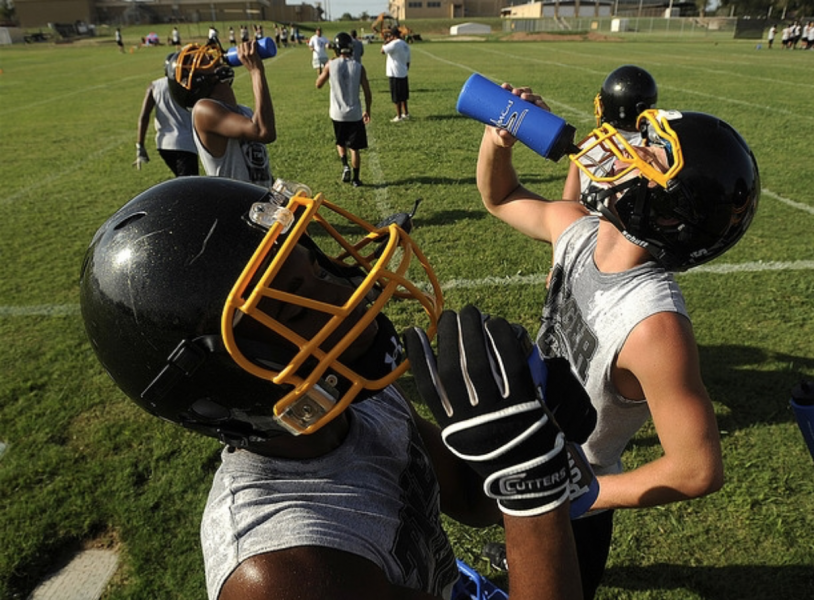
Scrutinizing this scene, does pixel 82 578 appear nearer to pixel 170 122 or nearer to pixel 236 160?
pixel 236 160

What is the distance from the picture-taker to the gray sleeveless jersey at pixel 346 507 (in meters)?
1.33

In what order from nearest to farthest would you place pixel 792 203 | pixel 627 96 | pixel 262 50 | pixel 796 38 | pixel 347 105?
pixel 627 96 < pixel 262 50 < pixel 792 203 < pixel 347 105 < pixel 796 38

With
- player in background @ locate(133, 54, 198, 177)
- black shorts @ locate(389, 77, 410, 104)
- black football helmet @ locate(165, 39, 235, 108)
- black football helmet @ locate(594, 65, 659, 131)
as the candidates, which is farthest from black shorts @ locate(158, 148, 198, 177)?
black shorts @ locate(389, 77, 410, 104)

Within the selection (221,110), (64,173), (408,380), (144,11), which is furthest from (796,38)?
(144,11)

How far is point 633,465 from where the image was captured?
3.79 meters

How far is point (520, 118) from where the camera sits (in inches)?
92.4

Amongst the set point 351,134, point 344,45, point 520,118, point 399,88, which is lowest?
point 351,134

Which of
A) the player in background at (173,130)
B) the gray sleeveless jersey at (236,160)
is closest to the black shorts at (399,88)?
the player in background at (173,130)

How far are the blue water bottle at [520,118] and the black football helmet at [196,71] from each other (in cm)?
345

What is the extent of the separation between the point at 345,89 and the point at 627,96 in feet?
19.7

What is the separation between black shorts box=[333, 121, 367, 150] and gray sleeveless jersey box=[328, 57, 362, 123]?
0.22 feet

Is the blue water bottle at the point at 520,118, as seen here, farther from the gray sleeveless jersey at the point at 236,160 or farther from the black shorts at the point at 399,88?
the black shorts at the point at 399,88

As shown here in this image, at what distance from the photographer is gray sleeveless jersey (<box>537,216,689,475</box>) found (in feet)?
6.68

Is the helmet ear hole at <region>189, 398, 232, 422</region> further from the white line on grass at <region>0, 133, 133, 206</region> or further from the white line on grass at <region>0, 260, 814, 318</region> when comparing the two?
the white line on grass at <region>0, 133, 133, 206</region>
